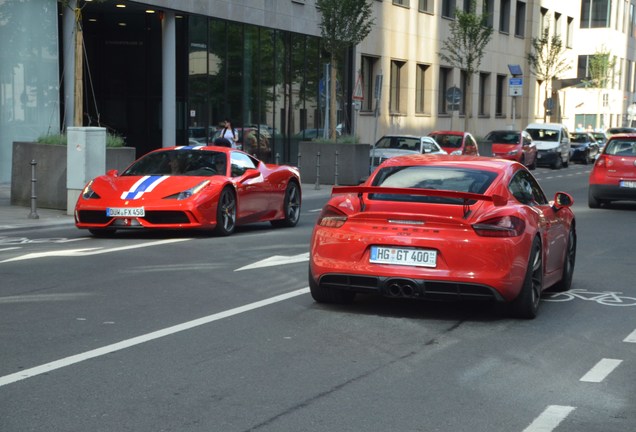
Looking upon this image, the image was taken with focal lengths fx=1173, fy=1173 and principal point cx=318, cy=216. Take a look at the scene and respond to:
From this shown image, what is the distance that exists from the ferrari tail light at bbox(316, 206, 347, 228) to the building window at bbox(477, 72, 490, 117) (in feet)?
170

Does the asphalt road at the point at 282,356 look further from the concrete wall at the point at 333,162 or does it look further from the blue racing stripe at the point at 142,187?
the concrete wall at the point at 333,162

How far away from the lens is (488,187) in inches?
374

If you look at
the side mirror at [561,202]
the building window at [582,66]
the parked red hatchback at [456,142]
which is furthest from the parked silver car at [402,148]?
the building window at [582,66]

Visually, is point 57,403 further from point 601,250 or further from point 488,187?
point 601,250

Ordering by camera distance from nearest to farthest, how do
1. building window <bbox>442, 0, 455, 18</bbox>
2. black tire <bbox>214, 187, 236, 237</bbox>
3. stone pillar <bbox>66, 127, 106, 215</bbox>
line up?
black tire <bbox>214, 187, 236, 237</bbox>, stone pillar <bbox>66, 127, 106, 215</bbox>, building window <bbox>442, 0, 455, 18</bbox>

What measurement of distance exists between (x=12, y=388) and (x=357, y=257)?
3334mm

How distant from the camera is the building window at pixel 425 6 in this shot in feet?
164

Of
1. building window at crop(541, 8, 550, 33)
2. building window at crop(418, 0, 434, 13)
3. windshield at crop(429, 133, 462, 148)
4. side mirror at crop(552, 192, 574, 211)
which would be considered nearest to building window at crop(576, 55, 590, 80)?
building window at crop(541, 8, 550, 33)

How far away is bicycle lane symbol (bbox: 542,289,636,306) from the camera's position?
34.0ft

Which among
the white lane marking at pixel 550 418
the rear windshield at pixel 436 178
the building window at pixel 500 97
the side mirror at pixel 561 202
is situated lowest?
the white lane marking at pixel 550 418

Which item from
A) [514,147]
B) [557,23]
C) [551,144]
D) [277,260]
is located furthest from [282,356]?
[557,23]

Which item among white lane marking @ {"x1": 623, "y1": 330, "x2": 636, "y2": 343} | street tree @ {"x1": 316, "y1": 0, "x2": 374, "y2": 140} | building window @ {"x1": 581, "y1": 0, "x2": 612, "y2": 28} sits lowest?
white lane marking @ {"x1": 623, "y1": 330, "x2": 636, "y2": 343}

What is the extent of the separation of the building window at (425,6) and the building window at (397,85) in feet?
9.09

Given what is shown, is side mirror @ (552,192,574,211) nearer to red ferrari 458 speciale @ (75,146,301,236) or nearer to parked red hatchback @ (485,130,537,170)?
red ferrari 458 speciale @ (75,146,301,236)
